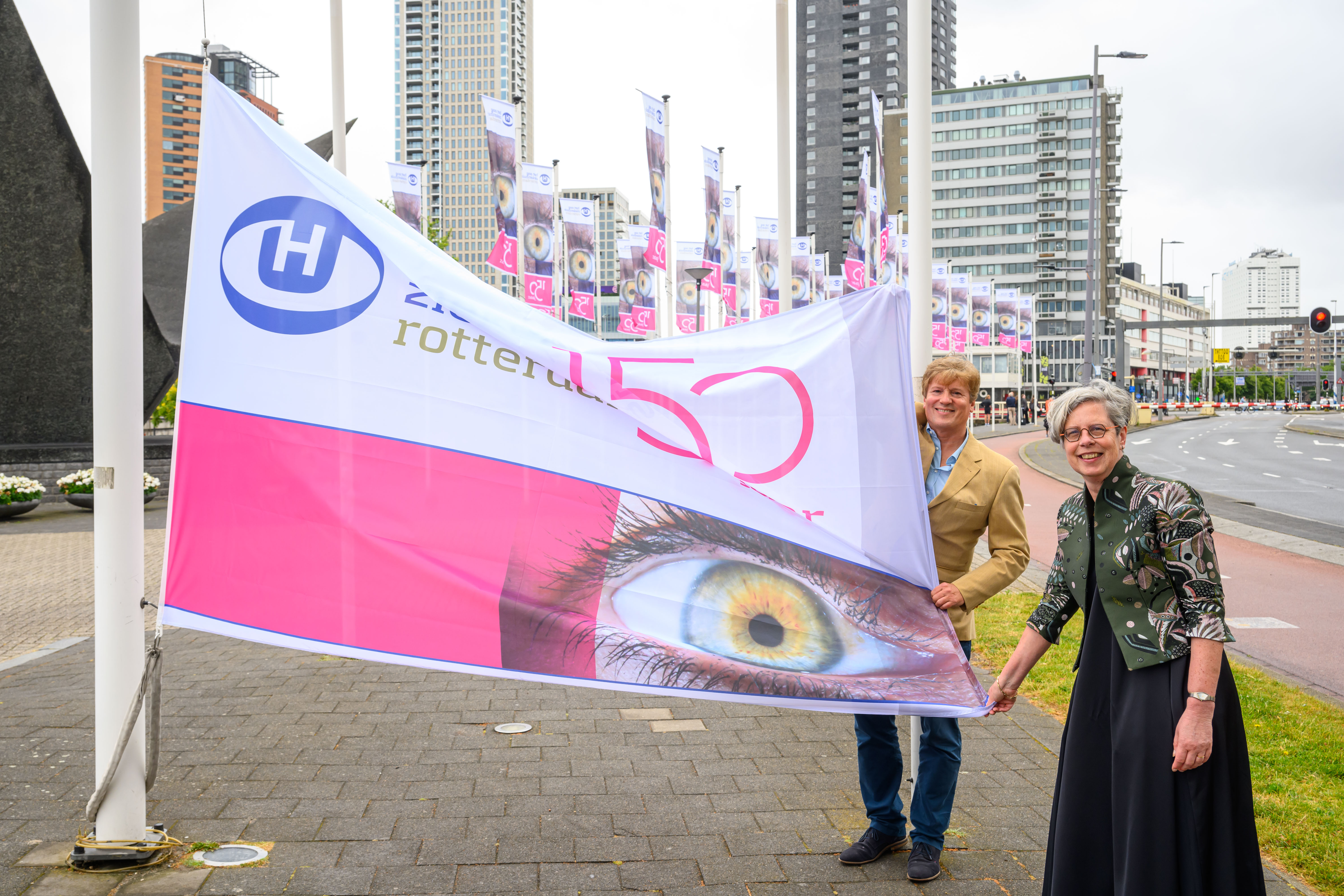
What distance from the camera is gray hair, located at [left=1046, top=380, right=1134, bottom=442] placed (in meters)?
3.12

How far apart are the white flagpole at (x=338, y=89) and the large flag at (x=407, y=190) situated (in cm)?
1306

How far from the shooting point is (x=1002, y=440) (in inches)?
2047

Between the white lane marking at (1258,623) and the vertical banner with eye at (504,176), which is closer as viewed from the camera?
the white lane marking at (1258,623)

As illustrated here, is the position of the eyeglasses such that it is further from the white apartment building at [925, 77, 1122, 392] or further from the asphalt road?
the white apartment building at [925, 77, 1122, 392]

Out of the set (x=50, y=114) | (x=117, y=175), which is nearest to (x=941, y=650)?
(x=117, y=175)

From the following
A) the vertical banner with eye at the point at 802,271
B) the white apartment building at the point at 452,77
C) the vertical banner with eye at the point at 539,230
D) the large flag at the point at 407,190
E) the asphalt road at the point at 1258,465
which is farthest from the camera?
the white apartment building at the point at 452,77

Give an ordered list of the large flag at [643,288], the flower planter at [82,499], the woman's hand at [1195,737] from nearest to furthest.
→ the woman's hand at [1195,737], the flower planter at [82,499], the large flag at [643,288]

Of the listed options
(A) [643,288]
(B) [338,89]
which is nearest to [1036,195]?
(A) [643,288]

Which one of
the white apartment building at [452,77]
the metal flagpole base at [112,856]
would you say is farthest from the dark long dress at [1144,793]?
the white apartment building at [452,77]

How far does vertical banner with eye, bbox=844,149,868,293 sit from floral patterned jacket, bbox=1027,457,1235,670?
13.6 m

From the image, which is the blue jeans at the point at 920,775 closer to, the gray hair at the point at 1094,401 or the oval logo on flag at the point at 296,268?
the gray hair at the point at 1094,401

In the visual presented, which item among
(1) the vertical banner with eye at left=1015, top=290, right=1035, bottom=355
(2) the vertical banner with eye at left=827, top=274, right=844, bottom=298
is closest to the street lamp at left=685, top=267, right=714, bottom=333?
(2) the vertical banner with eye at left=827, top=274, right=844, bottom=298

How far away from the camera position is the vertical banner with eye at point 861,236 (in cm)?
1906

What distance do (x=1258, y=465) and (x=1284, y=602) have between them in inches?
1016
